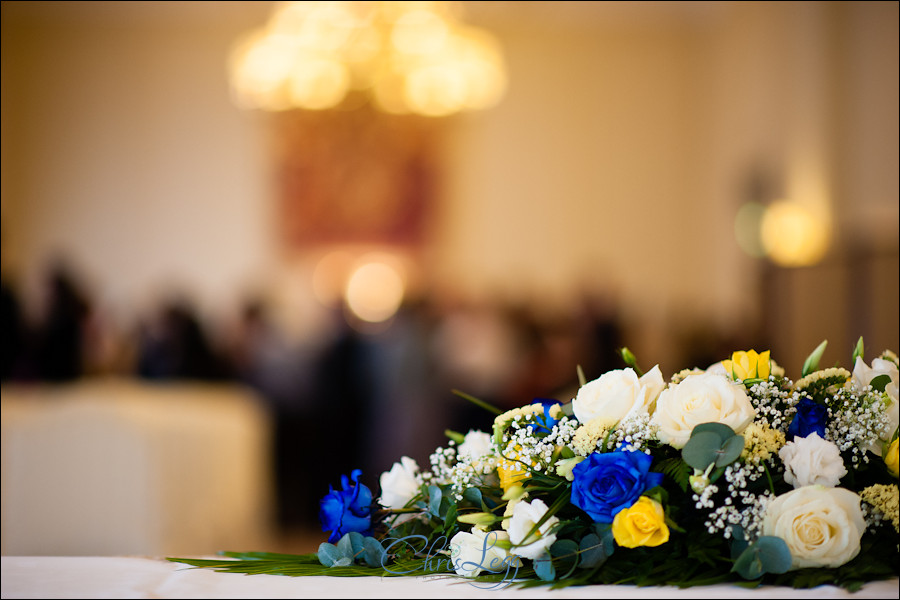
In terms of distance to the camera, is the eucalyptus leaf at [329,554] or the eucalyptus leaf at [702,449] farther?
the eucalyptus leaf at [329,554]

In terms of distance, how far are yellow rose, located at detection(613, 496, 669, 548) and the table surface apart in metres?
0.06

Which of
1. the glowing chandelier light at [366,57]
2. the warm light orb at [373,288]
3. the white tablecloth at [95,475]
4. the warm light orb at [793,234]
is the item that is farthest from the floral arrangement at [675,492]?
the warm light orb at [373,288]

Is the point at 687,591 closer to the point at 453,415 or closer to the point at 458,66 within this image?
the point at 453,415

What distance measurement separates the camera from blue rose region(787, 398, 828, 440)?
110 centimetres

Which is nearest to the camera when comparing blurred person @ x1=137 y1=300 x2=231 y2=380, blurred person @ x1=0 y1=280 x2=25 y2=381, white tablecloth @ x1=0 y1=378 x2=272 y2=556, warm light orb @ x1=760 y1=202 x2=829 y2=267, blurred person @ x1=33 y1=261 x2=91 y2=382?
white tablecloth @ x1=0 y1=378 x2=272 y2=556

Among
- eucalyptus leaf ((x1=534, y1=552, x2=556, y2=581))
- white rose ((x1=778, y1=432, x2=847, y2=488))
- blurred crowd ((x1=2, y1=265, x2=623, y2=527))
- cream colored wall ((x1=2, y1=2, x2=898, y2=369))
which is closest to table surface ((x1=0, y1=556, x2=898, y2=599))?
eucalyptus leaf ((x1=534, y1=552, x2=556, y2=581))

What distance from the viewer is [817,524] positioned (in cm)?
98

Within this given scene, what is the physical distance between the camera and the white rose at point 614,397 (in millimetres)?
1075

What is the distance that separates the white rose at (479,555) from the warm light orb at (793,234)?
6.50m

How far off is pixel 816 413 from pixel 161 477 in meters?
3.28

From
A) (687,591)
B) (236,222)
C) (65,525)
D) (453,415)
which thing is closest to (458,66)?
(453,415)

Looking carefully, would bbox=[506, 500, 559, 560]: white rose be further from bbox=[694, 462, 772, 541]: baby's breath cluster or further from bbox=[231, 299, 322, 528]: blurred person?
bbox=[231, 299, 322, 528]: blurred person

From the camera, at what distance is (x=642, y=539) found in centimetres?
99

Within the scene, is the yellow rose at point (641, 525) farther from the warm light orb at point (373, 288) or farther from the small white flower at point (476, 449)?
the warm light orb at point (373, 288)
